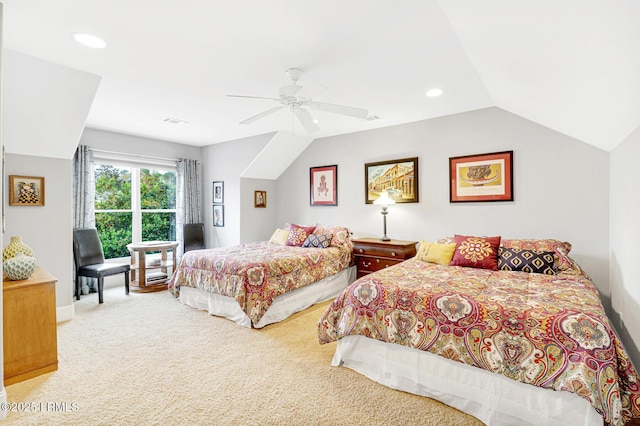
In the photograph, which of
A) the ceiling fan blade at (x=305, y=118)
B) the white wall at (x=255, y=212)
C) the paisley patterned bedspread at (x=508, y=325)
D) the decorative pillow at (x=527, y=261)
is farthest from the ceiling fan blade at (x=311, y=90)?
the white wall at (x=255, y=212)

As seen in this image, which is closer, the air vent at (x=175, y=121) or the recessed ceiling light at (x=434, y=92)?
the recessed ceiling light at (x=434, y=92)

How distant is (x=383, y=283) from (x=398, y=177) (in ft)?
8.38

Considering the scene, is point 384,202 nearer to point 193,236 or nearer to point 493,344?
point 493,344

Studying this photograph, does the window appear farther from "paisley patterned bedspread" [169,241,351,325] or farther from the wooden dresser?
the wooden dresser

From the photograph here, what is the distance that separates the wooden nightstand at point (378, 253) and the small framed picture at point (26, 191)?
3913 mm

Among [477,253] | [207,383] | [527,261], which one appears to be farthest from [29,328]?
[527,261]

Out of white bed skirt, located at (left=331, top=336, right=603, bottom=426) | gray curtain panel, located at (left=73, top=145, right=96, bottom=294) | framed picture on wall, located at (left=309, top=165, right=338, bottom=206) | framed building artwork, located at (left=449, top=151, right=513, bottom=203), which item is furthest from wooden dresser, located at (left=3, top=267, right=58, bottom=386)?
framed building artwork, located at (left=449, top=151, right=513, bottom=203)

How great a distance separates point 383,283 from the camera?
253cm

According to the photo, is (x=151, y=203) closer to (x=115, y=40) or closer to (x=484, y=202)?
(x=115, y=40)

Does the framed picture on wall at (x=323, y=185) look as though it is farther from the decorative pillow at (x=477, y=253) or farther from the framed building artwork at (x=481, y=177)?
the decorative pillow at (x=477, y=253)

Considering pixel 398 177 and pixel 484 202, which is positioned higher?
pixel 398 177

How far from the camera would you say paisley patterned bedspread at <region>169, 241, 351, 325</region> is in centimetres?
339

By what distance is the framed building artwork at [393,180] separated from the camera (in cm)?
461

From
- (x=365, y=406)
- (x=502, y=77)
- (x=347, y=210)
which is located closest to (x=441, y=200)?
(x=347, y=210)
